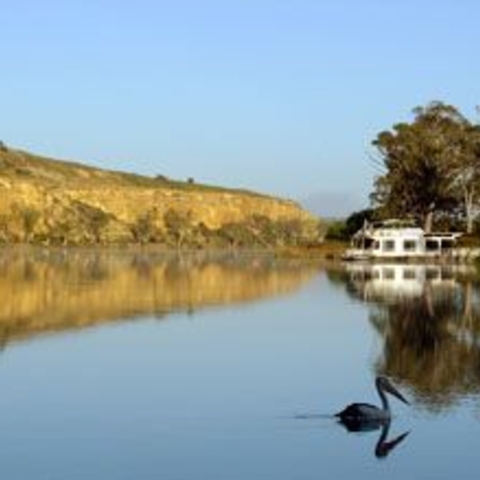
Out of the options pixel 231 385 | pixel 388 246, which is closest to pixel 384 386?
pixel 231 385

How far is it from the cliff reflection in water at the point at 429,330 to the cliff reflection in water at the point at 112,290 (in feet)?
19.7

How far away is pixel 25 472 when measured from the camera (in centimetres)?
1602

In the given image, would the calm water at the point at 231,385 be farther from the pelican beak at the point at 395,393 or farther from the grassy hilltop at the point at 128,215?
the grassy hilltop at the point at 128,215

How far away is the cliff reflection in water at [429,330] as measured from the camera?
2445 centimetres

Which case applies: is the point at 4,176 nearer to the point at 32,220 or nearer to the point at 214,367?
the point at 32,220

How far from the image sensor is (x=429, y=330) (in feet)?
119

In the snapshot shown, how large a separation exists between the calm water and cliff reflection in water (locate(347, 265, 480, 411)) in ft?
0.27

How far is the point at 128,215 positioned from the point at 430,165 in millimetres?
73220

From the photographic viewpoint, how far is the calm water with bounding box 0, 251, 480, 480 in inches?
672

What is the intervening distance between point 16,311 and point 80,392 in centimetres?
2021

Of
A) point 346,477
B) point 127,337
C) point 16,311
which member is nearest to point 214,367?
point 127,337

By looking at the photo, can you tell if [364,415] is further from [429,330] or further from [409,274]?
[409,274]

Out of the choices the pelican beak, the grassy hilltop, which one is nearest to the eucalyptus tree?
the grassy hilltop

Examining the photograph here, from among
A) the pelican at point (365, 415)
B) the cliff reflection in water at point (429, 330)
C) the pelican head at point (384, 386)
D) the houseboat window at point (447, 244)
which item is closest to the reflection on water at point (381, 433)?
the pelican at point (365, 415)
